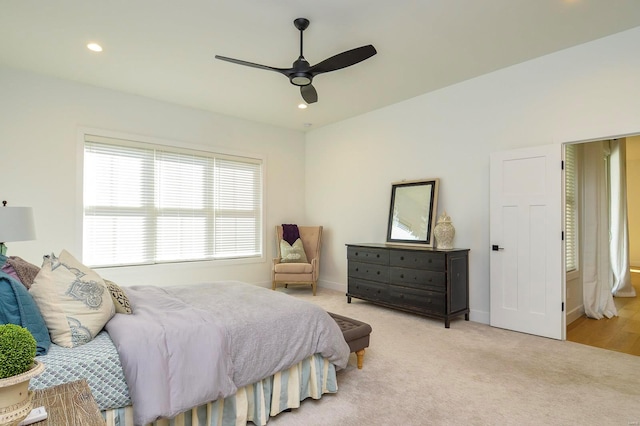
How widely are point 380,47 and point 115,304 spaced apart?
3.19 metres

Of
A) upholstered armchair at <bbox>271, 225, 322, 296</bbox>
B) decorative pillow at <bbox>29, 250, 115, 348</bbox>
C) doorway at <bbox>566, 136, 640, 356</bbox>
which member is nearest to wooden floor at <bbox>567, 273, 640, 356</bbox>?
doorway at <bbox>566, 136, 640, 356</bbox>

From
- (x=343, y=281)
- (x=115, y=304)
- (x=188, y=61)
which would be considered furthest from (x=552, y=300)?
(x=188, y=61)

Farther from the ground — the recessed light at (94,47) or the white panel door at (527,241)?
the recessed light at (94,47)

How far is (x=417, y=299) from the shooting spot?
417 cm

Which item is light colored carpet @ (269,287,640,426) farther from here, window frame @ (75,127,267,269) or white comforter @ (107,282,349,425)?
window frame @ (75,127,267,269)

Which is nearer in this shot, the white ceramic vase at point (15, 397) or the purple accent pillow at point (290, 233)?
the white ceramic vase at point (15, 397)

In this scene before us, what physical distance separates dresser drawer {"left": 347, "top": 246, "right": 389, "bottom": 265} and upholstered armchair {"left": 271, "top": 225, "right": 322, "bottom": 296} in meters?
0.80

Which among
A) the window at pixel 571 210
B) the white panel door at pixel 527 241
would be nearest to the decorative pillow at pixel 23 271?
the white panel door at pixel 527 241

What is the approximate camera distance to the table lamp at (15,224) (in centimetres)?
229

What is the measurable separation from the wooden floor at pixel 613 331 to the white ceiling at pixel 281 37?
9.81 ft

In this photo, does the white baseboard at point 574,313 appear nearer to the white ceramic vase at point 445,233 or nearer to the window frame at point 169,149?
the white ceramic vase at point 445,233

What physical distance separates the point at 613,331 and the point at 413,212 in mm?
2550

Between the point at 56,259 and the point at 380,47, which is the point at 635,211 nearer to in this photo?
the point at 380,47

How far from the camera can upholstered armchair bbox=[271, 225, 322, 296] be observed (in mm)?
5500
